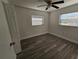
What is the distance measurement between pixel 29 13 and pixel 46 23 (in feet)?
8.57

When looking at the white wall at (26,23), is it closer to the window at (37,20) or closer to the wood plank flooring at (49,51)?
the window at (37,20)

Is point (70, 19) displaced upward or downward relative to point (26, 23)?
upward

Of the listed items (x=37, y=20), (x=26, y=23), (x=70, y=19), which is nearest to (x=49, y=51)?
(x=70, y=19)

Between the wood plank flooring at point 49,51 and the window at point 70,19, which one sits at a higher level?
the window at point 70,19

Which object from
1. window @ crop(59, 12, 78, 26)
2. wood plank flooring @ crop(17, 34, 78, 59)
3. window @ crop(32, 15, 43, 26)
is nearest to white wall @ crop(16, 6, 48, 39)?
window @ crop(32, 15, 43, 26)

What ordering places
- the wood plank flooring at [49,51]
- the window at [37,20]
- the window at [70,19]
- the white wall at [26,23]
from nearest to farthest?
the wood plank flooring at [49,51] < the window at [70,19] < the white wall at [26,23] < the window at [37,20]

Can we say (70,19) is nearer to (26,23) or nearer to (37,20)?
(37,20)

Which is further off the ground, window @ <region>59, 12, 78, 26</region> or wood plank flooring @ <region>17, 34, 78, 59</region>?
window @ <region>59, 12, 78, 26</region>

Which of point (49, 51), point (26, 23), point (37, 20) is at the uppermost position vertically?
point (37, 20)

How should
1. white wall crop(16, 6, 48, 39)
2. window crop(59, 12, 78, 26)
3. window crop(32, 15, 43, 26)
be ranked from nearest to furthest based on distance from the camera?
window crop(59, 12, 78, 26) → white wall crop(16, 6, 48, 39) → window crop(32, 15, 43, 26)

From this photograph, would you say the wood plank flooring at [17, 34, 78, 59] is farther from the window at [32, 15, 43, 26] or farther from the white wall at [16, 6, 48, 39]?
the window at [32, 15, 43, 26]

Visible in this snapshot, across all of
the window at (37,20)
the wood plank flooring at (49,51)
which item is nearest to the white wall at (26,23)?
the window at (37,20)

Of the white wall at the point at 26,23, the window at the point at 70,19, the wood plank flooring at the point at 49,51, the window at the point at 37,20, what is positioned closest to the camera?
the wood plank flooring at the point at 49,51

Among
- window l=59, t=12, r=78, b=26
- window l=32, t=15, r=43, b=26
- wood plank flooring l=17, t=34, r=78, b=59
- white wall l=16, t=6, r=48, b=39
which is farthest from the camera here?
window l=32, t=15, r=43, b=26
